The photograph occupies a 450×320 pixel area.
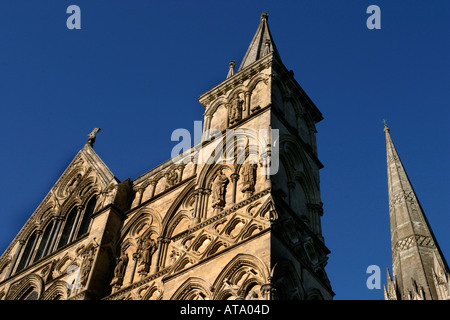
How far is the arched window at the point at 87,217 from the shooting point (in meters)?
21.2

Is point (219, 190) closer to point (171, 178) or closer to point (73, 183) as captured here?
point (171, 178)

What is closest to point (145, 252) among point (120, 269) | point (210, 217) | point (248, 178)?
point (120, 269)

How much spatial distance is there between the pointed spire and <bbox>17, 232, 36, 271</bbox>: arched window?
365 inches

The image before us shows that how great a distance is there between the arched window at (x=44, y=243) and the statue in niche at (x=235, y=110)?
25.4 ft

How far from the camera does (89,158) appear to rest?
24047mm

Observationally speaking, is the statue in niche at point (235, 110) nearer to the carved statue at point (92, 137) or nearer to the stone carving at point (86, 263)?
the stone carving at point (86, 263)

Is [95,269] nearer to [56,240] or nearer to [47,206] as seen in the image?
[56,240]

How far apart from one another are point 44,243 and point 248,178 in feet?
31.3

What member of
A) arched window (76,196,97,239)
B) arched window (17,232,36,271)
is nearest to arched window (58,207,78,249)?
arched window (76,196,97,239)

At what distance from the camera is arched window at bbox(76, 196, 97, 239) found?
2117cm

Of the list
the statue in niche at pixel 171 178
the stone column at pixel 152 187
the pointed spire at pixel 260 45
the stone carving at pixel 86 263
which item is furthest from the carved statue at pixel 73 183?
the pointed spire at pixel 260 45

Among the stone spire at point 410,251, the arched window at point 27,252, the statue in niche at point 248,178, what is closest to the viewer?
the statue in niche at point 248,178

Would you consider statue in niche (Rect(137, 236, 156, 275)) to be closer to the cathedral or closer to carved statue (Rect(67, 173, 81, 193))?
the cathedral

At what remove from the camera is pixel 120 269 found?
59.3ft
